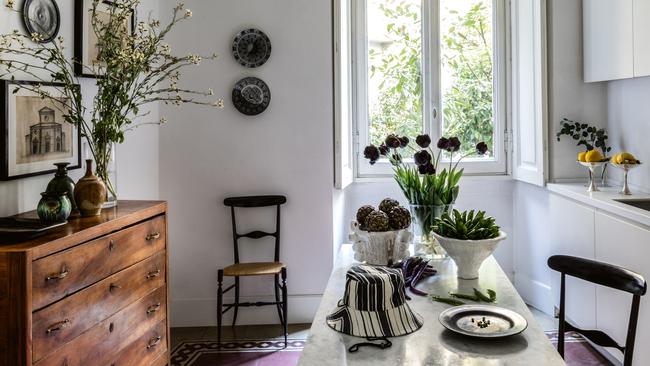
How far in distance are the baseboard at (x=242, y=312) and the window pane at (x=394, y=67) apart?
1.39 meters

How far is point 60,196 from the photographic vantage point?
6.82 feet

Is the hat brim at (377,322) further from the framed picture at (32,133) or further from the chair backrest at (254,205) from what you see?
the chair backrest at (254,205)

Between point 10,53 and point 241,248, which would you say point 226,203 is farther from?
point 10,53

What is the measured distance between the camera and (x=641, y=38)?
2.85 metres

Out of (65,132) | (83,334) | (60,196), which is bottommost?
(83,334)

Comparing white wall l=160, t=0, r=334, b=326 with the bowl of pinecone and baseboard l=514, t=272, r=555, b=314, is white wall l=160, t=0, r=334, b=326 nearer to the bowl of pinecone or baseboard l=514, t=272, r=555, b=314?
baseboard l=514, t=272, r=555, b=314

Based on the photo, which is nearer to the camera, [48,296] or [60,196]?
[48,296]

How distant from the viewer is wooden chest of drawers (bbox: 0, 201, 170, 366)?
1.66 meters

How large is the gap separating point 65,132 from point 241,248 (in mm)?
1555

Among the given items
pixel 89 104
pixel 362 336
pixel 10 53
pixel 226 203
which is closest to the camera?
pixel 362 336

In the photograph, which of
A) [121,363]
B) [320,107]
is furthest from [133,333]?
[320,107]

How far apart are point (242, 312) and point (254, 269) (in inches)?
21.0

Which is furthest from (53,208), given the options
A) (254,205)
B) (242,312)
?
(242,312)

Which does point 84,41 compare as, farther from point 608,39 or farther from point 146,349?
point 608,39
